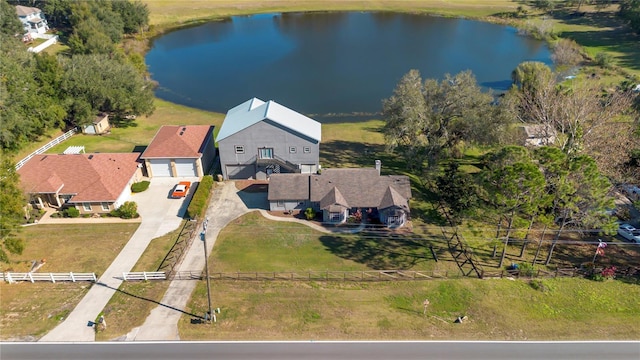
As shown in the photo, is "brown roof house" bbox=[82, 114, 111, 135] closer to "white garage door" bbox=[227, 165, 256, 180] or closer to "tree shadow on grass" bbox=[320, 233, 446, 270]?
"white garage door" bbox=[227, 165, 256, 180]

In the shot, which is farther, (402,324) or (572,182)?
(572,182)

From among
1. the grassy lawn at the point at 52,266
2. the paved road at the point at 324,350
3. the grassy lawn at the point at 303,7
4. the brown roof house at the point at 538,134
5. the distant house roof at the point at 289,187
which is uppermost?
the grassy lawn at the point at 303,7

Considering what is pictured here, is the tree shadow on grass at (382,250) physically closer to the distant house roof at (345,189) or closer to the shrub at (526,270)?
the distant house roof at (345,189)

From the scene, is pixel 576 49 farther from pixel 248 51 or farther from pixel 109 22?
pixel 109 22

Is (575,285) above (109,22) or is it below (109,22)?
below

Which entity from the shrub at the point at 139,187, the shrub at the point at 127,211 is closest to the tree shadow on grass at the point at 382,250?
the shrub at the point at 127,211

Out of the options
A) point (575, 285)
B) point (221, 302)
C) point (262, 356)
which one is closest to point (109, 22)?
point (221, 302)

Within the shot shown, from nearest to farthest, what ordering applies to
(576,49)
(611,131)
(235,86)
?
1. (611,131)
2. (235,86)
3. (576,49)
